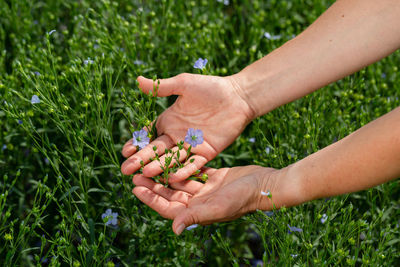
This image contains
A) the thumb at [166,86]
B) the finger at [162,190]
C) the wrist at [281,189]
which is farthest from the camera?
the thumb at [166,86]

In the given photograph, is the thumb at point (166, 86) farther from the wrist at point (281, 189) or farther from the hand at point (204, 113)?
the wrist at point (281, 189)

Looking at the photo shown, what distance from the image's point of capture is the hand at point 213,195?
6.14ft

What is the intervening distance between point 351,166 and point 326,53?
0.71 metres

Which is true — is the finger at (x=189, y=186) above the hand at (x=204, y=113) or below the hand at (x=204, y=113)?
below

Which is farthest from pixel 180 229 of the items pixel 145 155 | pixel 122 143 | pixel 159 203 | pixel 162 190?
pixel 122 143

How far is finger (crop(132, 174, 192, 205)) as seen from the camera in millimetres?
2082

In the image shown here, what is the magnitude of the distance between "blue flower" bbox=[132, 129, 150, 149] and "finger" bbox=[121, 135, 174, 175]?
0.03 meters

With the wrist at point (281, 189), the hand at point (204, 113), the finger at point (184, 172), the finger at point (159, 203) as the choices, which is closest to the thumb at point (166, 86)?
the hand at point (204, 113)

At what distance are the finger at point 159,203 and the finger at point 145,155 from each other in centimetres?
10

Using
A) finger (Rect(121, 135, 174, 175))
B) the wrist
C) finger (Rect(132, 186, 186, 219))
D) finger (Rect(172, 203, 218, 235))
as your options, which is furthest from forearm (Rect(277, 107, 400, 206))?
finger (Rect(121, 135, 174, 175))

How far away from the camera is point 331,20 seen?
7.77 feet

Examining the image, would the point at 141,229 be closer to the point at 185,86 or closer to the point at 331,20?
the point at 185,86

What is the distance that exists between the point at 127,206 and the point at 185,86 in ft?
2.12

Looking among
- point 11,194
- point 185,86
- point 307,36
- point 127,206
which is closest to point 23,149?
point 11,194
